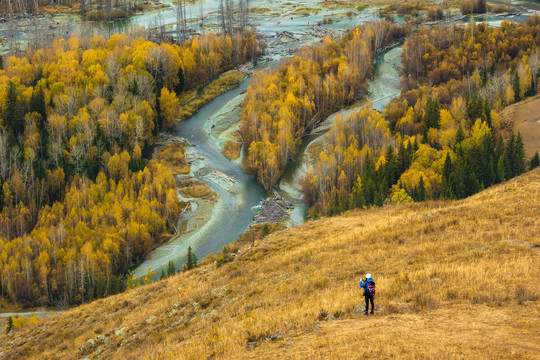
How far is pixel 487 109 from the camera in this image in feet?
253

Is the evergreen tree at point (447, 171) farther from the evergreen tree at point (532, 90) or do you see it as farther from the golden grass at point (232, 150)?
the golden grass at point (232, 150)

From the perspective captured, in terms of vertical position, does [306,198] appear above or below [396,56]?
below

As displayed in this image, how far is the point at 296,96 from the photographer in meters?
95.1

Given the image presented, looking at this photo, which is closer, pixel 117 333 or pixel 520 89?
pixel 117 333

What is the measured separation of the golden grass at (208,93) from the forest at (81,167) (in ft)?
15.9

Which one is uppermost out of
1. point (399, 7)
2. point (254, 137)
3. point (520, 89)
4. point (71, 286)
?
point (399, 7)

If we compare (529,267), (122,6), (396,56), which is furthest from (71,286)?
(122,6)


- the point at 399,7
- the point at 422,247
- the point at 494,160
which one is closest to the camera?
the point at 422,247

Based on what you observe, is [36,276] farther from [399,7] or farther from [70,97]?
[399,7]

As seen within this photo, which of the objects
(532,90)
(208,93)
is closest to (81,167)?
(208,93)

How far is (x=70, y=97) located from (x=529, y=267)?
253ft

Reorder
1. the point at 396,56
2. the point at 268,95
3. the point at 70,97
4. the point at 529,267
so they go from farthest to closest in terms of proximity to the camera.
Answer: the point at 396,56 < the point at 268,95 < the point at 70,97 < the point at 529,267

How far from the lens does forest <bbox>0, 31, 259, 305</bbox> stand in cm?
5747

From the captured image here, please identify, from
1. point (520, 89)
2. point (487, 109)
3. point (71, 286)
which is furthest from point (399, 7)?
point (71, 286)
